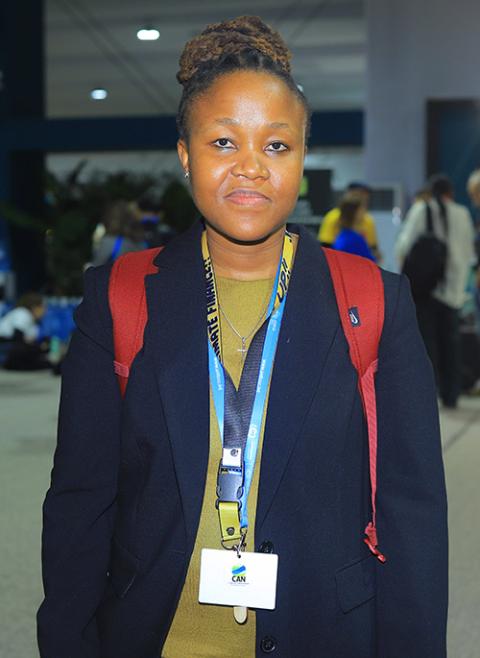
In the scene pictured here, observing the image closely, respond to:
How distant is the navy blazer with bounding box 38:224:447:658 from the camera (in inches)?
55.4

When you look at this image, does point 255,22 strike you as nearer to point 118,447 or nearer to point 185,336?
point 185,336

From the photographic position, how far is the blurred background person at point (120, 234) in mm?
7738

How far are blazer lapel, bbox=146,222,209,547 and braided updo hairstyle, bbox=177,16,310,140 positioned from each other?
0.20 metres

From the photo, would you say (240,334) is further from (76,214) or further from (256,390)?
(76,214)

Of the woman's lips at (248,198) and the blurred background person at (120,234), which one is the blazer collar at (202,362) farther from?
the blurred background person at (120,234)

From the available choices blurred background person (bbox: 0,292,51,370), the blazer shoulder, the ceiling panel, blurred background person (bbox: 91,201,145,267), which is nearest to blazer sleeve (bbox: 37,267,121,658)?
the blazer shoulder

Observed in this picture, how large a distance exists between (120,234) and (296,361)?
254 inches

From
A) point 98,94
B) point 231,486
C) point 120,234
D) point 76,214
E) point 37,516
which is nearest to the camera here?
point 231,486

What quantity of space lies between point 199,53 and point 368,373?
48 cm

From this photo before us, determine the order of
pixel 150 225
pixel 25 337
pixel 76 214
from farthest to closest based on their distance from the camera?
1. pixel 76 214
2. pixel 25 337
3. pixel 150 225

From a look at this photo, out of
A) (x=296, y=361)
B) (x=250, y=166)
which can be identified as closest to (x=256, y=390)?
(x=296, y=361)

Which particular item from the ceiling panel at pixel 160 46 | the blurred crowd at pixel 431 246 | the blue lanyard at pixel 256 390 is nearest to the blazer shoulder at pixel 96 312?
the blue lanyard at pixel 256 390

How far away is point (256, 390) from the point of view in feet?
4.73

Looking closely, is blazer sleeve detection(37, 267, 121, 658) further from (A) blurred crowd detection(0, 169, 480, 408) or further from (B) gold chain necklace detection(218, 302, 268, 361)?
(A) blurred crowd detection(0, 169, 480, 408)
